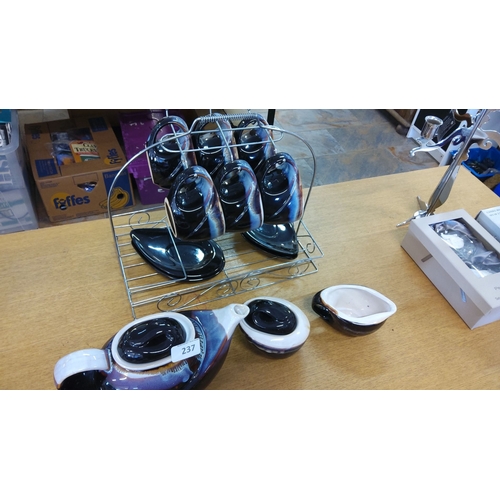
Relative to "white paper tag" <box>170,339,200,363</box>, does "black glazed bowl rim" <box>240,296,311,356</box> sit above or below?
below

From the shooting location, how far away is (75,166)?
1270 millimetres

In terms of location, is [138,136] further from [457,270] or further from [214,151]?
[457,270]

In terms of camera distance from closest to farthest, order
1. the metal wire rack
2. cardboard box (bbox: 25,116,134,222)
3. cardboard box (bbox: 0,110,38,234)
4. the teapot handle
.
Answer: the teapot handle → the metal wire rack → cardboard box (bbox: 0,110,38,234) → cardboard box (bbox: 25,116,134,222)

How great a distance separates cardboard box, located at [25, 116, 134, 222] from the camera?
4.11ft

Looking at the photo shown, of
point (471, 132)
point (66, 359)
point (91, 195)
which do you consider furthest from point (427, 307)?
point (91, 195)

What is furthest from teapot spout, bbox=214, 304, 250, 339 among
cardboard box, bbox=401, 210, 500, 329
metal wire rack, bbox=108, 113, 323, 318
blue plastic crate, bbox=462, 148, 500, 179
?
blue plastic crate, bbox=462, 148, 500, 179

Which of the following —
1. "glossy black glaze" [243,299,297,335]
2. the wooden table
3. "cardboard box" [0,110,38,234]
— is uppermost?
"glossy black glaze" [243,299,297,335]

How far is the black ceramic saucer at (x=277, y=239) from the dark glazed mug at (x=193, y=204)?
20 centimetres

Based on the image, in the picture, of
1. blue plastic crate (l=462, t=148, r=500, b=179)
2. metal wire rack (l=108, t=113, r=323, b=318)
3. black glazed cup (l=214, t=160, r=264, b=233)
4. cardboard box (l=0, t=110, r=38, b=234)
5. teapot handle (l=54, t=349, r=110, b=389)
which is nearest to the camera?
teapot handle (l=54, t=349, r=110, b=389)

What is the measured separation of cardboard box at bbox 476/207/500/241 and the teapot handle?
0.73 metres

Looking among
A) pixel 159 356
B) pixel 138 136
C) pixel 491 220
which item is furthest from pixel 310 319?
pixel 138 136

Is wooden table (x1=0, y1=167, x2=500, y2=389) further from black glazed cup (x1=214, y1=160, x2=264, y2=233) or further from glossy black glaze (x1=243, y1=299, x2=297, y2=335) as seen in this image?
black glazed cup (x1=214, y1=160, x2=264, y2=233)

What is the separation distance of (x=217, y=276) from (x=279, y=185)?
207 mm

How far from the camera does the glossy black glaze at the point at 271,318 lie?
57cm
